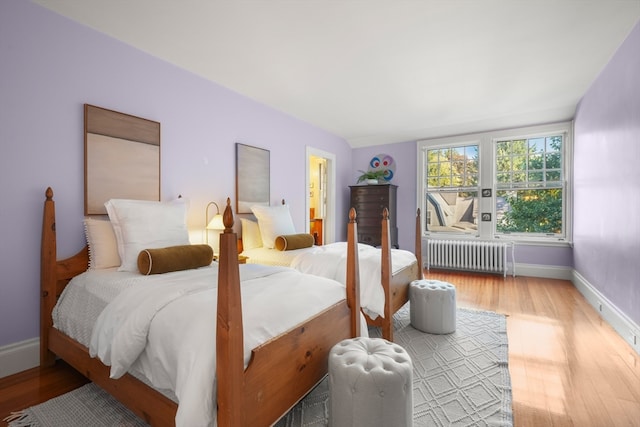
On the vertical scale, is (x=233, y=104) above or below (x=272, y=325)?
above

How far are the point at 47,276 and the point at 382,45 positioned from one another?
121 inches

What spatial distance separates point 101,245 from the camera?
2.22 metres

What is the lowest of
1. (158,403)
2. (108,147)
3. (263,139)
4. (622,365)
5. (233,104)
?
(622,365)

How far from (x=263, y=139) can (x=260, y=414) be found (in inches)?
133

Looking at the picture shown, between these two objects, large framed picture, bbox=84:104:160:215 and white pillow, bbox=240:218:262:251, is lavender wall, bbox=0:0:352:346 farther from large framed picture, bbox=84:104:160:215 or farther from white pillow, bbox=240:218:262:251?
white pillow, bbox=240:218:262:251

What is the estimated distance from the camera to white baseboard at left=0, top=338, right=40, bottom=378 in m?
1.99

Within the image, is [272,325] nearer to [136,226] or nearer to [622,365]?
[136,226]

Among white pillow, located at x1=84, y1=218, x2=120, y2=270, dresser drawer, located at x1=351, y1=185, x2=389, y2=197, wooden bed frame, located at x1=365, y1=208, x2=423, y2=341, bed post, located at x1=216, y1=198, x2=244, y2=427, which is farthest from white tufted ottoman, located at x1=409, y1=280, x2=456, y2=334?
dresser drawer, located at x1=351, y1=185, x2=389, y2=197

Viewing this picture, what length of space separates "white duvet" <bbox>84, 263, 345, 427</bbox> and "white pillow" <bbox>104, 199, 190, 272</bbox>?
1.51 ft

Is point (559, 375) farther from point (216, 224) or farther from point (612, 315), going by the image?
point (216, 224)

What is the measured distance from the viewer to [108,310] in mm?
1554

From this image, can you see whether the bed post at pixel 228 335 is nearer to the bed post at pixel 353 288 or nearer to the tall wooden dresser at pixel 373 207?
the bed post at pixel 353 288

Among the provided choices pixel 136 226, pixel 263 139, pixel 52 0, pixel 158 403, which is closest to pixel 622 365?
pixel 158 403

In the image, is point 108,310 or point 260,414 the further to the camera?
point 108,310
